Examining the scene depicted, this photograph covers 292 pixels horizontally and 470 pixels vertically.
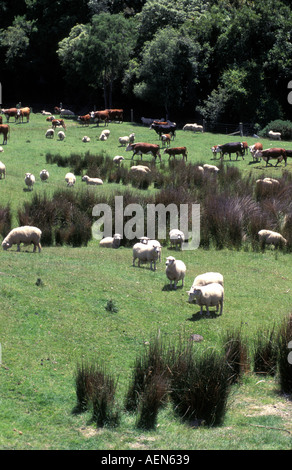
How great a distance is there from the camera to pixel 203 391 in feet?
29.8

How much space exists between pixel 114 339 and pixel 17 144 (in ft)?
85.9

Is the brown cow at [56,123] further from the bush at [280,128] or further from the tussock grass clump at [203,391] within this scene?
the tussock grass clump at [203,391]

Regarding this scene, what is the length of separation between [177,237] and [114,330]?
7796mm

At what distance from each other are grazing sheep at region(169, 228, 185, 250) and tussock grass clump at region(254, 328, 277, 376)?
8505 mm

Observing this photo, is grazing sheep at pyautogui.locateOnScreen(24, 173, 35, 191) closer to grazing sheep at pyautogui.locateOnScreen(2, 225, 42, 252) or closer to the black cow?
grazing sheep at pyautogui.locateOnScreen(2, 225, 42, 252)

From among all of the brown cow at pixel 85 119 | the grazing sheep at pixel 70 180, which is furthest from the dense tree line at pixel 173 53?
the grazing sheep at pixel 70 180

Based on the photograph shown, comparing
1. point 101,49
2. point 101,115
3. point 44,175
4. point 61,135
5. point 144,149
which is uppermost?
point 101,49

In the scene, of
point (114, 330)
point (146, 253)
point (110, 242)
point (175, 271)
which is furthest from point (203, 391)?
point (110, 242)

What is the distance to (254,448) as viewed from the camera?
7758 mm

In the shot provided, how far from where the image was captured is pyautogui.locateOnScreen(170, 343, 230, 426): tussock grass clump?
902cm

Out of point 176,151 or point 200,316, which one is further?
point 176,151

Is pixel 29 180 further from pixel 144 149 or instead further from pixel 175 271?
pixel 175 271
